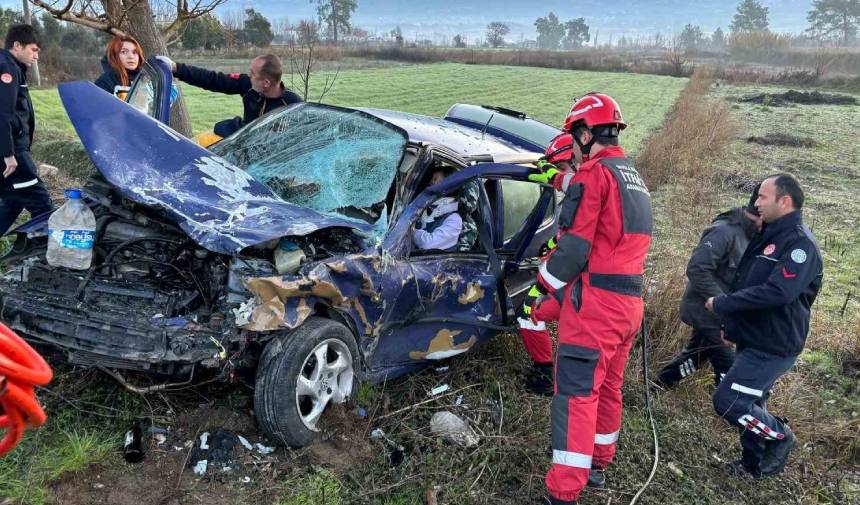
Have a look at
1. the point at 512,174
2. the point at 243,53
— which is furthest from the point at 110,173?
the point at 243,53

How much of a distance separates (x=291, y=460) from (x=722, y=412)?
241 cm

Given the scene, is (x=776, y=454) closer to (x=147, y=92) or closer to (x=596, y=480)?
(x=596, y=480)

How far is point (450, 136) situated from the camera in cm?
441

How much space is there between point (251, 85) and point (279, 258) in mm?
2921

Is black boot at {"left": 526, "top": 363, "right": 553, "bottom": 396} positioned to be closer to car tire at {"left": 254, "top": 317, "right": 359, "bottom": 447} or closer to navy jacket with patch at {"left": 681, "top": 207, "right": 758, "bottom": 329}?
navy jacket with patch at {"left": 681, "top": 207, "right": 758, "bottom": 329}

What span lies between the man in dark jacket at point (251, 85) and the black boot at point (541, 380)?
284 cm

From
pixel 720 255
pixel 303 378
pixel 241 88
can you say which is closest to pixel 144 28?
pixel 241 88

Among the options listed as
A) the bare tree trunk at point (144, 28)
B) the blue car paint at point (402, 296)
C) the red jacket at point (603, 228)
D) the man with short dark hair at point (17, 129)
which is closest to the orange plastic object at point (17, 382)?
the blue car paint at point (402, 296)

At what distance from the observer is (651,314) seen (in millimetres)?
5180

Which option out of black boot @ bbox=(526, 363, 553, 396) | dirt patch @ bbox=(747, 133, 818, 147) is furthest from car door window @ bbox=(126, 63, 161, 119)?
dirt patch @ bbox=(747, 133, 818, 147)

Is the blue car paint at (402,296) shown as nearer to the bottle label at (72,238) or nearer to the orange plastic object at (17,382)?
the bottle label at (72,238)

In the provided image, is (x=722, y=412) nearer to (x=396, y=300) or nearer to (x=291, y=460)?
(x=396, y=300)

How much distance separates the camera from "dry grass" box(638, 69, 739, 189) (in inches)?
465

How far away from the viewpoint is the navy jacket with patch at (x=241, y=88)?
16.8 feet
